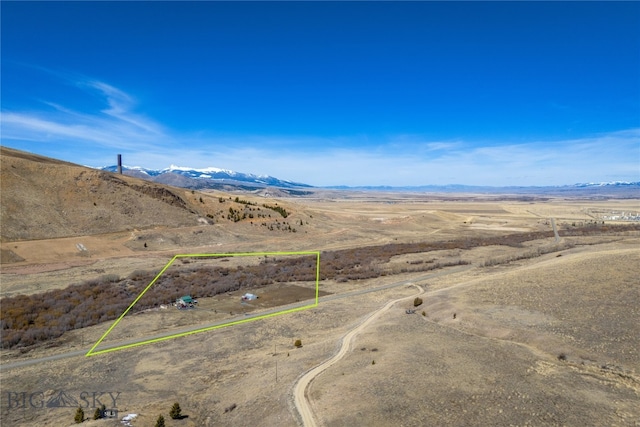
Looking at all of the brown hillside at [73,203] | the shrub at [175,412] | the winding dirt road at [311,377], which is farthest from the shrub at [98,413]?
the brown hillside at [73,203]

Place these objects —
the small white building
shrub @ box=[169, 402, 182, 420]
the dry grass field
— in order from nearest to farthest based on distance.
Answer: the dry grass field → shrub @ box=[169, 402, 182, 420] → the small white building

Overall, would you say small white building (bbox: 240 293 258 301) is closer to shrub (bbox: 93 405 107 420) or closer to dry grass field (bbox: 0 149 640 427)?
dry grass field (bbox: 0 149 640 427)

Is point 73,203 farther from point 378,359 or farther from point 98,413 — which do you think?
point 378,359

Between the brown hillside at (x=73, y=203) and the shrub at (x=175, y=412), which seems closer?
the shrub at (x=175, y=412)

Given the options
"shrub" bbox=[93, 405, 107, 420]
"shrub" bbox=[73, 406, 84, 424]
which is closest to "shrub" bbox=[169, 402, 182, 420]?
"shrub" bbox=[93, 405, 107, 420]

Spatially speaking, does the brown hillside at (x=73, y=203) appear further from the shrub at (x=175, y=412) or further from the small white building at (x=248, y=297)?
the shrub at (x=175, y=412)

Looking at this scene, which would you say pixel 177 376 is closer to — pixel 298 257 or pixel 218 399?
pixel 218 399

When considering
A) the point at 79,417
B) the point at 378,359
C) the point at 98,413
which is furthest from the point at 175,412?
the point at 378,359

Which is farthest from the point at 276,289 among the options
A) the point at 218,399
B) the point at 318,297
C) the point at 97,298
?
the point at 218,399

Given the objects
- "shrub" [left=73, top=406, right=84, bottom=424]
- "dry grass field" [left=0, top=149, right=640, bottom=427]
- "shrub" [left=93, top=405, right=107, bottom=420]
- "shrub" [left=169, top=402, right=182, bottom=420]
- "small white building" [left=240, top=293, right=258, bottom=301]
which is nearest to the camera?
"dry grass field" [left=0, top=149, right=640, bottom=427]
